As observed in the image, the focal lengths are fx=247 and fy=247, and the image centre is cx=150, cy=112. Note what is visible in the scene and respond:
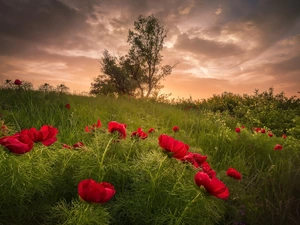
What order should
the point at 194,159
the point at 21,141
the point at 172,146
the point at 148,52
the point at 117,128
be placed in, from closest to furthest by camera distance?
the point at 21,141
the point at 172,146
the point at 194,159
the point at 117,128
the point at 148,52

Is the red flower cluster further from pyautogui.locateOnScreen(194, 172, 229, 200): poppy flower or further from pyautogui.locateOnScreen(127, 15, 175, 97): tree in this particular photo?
pyautogui.locateOnScreen(127, 15, 175, 97): tree

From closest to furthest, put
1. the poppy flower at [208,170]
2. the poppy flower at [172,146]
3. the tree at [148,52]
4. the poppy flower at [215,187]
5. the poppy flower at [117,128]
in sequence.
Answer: the poppy flower at [215,187]
the poppy flower at [172,146]
the poppy flower at [208,170]
the poppy flower at [117,128]
the tree at [148,52]

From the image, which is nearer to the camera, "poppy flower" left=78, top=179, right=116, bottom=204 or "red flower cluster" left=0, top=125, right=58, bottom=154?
"poppy flower" left=78, top=179, right=116, bottom=204

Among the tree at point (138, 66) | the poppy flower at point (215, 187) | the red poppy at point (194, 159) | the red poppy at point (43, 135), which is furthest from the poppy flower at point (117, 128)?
the tree at point (138, 66)

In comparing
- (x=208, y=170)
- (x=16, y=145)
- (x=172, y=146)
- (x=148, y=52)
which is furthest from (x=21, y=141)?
(x=148, y=52)

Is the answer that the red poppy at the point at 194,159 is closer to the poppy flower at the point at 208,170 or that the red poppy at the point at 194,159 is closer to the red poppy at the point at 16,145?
the poppy flower at the point at 208,170

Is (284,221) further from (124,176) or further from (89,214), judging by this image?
(89,214)

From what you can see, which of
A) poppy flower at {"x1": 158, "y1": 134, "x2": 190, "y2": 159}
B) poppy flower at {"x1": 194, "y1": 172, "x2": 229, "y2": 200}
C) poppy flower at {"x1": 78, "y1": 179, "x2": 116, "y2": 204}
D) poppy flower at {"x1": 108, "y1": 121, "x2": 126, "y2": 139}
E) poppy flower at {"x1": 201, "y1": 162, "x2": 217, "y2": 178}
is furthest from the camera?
poppy flower at {"x1": 108, "y1": 121, "x2": 126, "y2": 139}

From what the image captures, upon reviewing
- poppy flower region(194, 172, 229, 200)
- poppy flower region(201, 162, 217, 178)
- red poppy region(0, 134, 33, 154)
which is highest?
red poppy region(0, 134, 33, 154)

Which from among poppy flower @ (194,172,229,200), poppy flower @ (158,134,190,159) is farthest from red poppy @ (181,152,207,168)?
poppy flower @ (194,172,229,200)

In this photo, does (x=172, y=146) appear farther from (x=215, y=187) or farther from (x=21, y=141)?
(x=21, y=141)

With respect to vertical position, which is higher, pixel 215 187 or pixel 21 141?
pixel 21 141

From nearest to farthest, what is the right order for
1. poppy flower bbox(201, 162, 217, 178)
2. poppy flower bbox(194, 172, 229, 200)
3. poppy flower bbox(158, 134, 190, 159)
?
poppy flower bbox(194, 172, 229, 200), poppy flower bbox(158, 134, 190, 159), poppy flower bbox(201, 162, 217, 178)

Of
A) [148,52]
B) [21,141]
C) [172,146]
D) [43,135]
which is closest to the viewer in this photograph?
[21,141]
